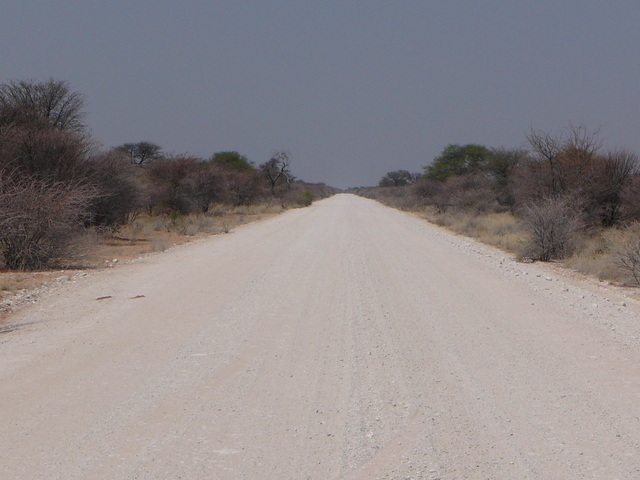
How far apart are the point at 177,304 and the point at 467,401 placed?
5.35m

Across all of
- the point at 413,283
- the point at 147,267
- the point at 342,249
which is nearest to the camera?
the point at 413,283

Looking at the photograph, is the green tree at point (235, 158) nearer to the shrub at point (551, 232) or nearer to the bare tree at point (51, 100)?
the bare tree at point (51, 100)

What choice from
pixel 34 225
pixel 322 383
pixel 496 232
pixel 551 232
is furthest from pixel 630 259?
pixel 34 225

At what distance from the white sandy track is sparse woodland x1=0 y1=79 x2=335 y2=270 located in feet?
9.84

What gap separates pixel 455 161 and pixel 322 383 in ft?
195

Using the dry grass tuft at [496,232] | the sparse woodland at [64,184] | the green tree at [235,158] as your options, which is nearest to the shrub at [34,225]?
the sparse woodland at [64,184]

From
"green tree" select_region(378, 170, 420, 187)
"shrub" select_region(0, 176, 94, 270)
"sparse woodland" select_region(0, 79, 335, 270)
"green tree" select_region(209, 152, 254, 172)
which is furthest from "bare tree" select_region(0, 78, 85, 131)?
"green tree" select_region(378, 170, 420, 187)

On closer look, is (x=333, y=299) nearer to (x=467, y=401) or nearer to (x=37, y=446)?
(x=467, y=401)

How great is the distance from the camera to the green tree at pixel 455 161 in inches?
2394

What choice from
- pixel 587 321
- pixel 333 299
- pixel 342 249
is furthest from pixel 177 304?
pixel 342 249

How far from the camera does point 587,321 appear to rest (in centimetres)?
797

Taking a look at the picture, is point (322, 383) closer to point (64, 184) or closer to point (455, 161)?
point (64, 184)

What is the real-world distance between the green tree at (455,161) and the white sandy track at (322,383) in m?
51.8

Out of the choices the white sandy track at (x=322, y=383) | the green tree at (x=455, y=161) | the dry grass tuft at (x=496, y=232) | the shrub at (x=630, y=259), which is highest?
the green tree at (x=455, y=161)
